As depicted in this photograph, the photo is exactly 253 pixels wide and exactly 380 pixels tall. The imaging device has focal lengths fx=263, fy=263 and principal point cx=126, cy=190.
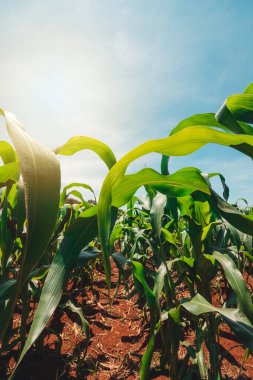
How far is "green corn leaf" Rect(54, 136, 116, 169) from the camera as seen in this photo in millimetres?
475

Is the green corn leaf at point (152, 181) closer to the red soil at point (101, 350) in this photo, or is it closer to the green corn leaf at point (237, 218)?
the green corn leaf at point (237, 218)

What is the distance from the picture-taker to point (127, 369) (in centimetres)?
113

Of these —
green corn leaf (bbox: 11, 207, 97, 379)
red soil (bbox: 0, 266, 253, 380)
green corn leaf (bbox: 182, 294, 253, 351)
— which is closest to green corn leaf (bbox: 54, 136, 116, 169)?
green corn leaf (bbox: 11, 207, 97, 379)

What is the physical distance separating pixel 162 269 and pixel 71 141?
60 centimetres

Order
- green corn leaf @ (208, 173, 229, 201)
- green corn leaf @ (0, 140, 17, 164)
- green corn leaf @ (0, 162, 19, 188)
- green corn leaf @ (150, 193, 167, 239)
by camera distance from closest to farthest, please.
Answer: green corn leaf @ (0, 162, 19, 188) < green corn leaf @ (0, 140, 17, 164) < green corn leaf @ (150, 193, 167, 239) < green corn leaf @ (208, 173, 229, 201)

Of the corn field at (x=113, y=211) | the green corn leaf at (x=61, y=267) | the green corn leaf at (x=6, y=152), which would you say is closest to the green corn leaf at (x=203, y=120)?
the corn field at (x=113, y=211)

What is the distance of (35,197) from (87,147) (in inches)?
11.7

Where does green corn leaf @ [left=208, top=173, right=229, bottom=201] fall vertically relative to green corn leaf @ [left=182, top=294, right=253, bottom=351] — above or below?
above

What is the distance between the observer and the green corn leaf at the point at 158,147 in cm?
38

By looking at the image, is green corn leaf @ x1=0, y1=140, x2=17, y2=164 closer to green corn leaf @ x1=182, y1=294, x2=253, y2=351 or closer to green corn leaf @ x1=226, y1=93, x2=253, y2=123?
green corn leaf @ x1=226, y1=93, x2=253, y2=123

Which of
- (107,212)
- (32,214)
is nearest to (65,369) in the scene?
(107,212)

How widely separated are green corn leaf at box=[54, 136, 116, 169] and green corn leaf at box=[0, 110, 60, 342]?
0.23 metres

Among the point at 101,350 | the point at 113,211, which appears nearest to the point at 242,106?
the point at 113,211

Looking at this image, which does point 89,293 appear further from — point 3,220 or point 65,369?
point 3,220
